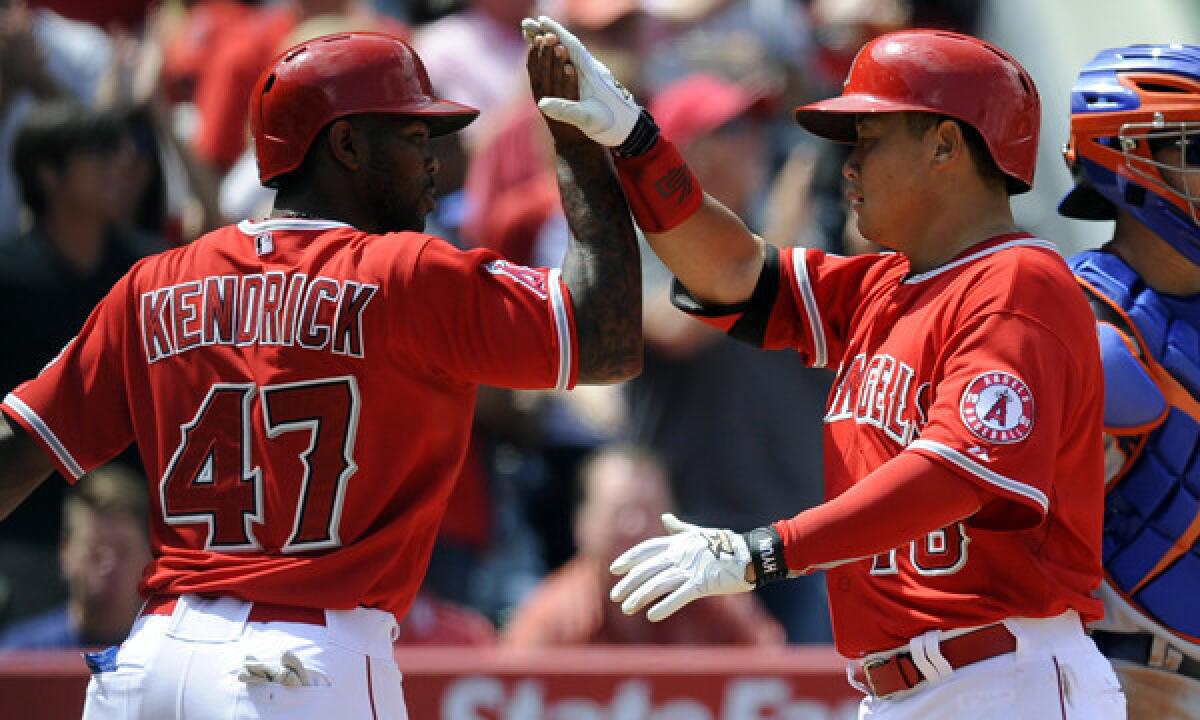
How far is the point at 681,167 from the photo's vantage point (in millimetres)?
4094

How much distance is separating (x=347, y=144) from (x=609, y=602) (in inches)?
113

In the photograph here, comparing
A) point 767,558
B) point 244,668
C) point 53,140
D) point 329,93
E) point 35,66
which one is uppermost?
point 329,93

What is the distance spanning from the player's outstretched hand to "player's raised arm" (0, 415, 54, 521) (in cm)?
136

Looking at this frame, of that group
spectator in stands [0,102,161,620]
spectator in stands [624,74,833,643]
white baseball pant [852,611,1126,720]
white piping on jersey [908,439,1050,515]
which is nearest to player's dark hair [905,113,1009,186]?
white piping on jersey [908,439,1050,515]

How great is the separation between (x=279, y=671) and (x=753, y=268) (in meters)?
Result: 1.40

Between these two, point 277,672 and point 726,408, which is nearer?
point 277,672

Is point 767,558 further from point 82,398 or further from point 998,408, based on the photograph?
point 82,398

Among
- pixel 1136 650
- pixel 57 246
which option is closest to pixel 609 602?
pixel 1136 650

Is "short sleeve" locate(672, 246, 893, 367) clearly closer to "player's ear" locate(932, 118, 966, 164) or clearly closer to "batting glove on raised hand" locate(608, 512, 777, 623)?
"player's ear" locate(932, 118, 966, 164)

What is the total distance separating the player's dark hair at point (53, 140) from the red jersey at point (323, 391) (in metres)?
3.57

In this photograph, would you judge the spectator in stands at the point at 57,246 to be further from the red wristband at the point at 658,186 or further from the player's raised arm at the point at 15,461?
the red wristband at the point at 658,186

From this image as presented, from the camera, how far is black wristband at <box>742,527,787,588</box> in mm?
3445

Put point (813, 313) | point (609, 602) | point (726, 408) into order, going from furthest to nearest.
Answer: point (726, 408)
point (609, 602)
point (813, 313)

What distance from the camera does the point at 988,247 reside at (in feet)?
12.3
